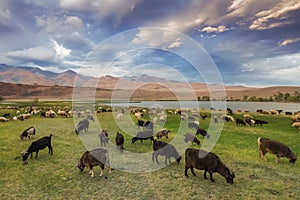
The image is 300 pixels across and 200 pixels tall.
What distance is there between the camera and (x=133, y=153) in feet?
53.4

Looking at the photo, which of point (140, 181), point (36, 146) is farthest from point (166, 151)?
point (36, 146)

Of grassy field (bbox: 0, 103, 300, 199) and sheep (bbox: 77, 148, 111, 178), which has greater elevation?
sheep (bbox: 77, 148, 111, 178)

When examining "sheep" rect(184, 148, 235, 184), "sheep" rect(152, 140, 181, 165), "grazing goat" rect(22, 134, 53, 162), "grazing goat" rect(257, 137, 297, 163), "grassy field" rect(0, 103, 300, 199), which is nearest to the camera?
"grassy field" rect(0, 103, 300, 199)

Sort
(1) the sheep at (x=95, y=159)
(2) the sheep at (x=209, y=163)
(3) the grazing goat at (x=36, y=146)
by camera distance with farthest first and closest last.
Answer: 1. (3) the grazing goat at (x=36, y=146)
2. (1) the sheep at (x=95, y=159)
3. (2) the sheep at (x=209, y=163)

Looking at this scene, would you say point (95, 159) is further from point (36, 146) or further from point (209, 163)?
point (209, 163)

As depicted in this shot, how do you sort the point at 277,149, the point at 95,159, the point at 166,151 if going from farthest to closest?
the point at 277,149
the point at 166,151
the point at 95,159

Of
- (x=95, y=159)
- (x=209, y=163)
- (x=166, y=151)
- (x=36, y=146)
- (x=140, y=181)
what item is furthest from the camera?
(x=36, y=146)

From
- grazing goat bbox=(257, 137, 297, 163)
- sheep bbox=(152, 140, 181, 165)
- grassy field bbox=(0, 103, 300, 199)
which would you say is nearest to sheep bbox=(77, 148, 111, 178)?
grassy field bbox=(0, 103, 300, 199)

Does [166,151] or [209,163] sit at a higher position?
[209,163]

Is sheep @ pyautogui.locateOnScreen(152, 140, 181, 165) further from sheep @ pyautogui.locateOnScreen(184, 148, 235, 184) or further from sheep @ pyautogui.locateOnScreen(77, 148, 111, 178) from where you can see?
sheep @ pyautogui.locateOnScreen(77, 148, 111, 178)

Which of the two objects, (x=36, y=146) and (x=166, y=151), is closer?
(x=166, y=151)

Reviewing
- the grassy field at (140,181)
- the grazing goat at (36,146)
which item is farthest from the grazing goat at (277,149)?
the grazing goat at (36,146)

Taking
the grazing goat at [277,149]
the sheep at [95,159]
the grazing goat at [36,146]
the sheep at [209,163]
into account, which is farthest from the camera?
the grazing goat at [36,146]

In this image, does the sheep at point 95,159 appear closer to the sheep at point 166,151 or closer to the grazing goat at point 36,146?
the sheep at point 166,151
